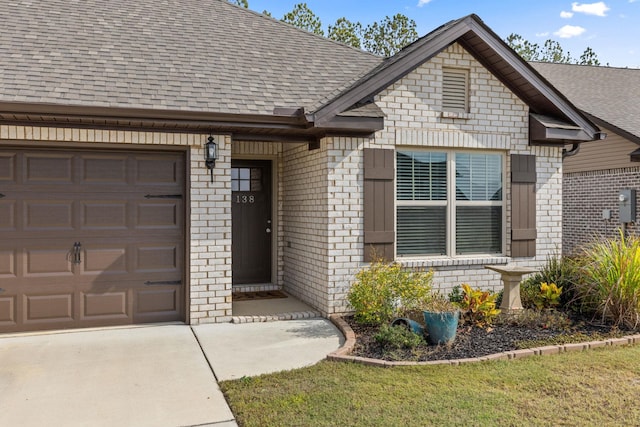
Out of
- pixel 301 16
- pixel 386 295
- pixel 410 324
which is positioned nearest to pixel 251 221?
pixel 386 295

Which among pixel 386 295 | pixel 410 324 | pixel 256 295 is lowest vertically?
pixel 256 295

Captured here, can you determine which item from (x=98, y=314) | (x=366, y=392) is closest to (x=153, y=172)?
(x=98, y=314)

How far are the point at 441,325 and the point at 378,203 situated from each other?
2.14 meters

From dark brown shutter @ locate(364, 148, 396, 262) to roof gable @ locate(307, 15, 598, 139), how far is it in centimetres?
84

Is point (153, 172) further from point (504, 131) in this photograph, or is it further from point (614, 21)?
point (614, 21)

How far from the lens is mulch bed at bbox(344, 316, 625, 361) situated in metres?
5.43

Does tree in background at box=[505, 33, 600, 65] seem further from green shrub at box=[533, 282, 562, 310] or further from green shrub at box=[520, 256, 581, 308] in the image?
green shrub at box=[533, 282, 562, 310]

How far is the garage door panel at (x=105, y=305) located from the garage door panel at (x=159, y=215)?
942 millimetres

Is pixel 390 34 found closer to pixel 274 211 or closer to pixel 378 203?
pixel 274 211

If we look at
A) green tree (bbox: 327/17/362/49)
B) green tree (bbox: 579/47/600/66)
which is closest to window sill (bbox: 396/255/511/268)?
green tree (bbox: 327/17/362/49)

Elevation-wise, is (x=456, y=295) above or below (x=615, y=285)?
below

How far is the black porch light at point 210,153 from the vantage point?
670 cm

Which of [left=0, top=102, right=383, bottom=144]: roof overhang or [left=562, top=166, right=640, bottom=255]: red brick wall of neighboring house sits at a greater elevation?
[left=0, top=102, right=383, bottom=144]: roof overhang

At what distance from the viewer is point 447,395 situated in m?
4.35
